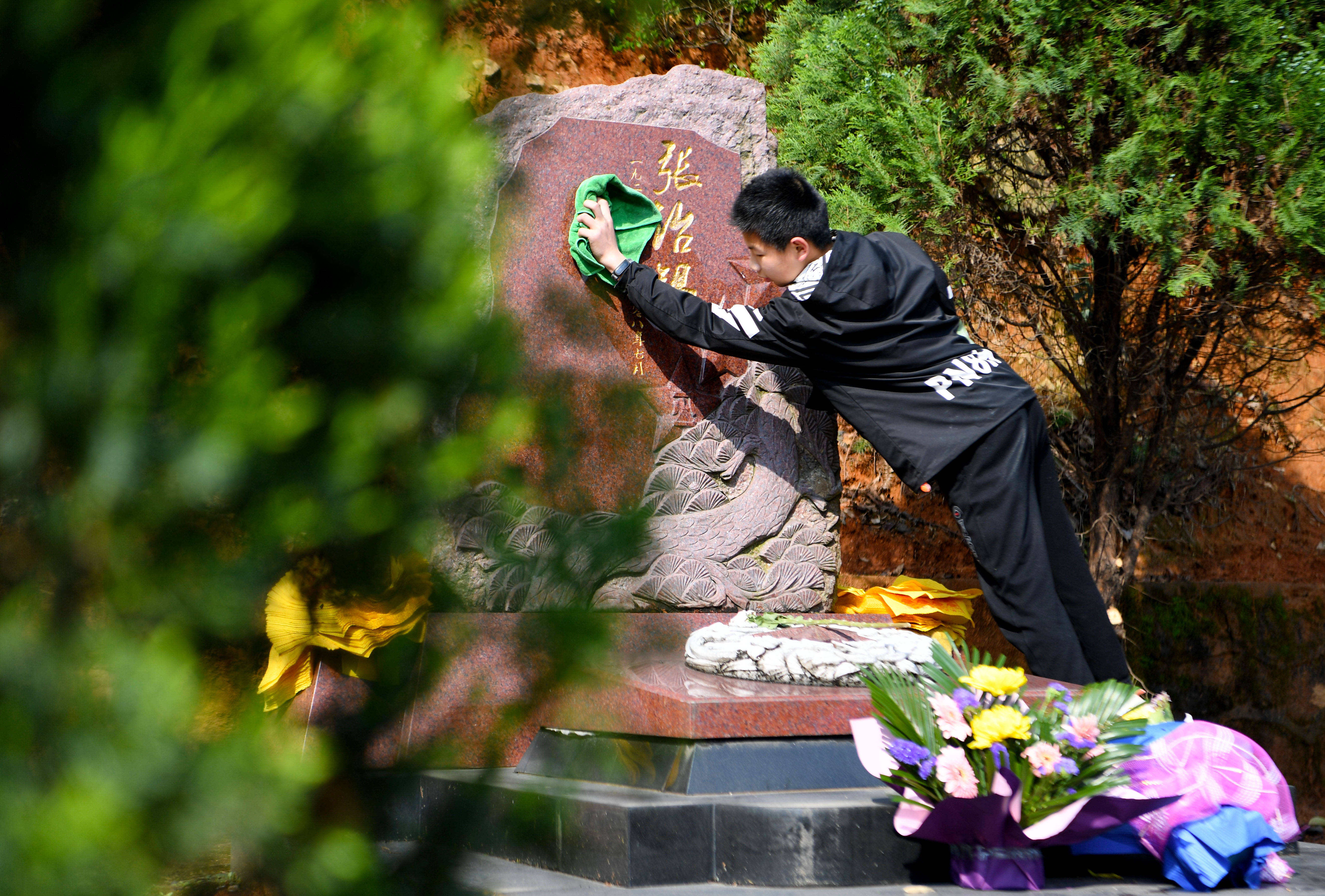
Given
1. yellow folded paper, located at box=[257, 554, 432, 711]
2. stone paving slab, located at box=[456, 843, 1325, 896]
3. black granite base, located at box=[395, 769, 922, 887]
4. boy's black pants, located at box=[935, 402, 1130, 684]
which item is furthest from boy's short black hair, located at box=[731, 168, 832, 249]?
yellow folded paper, located at box=[257, 554, 432, 711]

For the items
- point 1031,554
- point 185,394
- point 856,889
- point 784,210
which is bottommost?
point 856,889

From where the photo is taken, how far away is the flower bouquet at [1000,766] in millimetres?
2160

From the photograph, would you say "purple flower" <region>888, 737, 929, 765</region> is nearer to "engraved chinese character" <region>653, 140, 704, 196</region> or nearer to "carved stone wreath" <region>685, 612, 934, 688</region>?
"carved stone wreath" <region>685, 612, 934, 688</region>

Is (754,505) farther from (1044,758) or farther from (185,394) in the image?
(185,394)

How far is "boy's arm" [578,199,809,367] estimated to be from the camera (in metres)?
3.26

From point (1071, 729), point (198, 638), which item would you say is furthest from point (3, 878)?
point (1071, 729)

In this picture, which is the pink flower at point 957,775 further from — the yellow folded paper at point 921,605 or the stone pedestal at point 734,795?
the yellow folded paper at point 921,605

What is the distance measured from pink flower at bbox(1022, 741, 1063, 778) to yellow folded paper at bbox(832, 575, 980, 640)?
4.89ft

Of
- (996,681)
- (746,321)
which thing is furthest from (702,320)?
(996,681)

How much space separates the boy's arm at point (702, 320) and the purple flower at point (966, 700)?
4.48 ft

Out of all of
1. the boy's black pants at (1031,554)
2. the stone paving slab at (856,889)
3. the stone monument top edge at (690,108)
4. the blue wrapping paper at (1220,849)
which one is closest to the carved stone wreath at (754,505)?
the boy's black pants at (1031,554)

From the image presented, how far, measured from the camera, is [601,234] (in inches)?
133

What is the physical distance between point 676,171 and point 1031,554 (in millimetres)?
1762

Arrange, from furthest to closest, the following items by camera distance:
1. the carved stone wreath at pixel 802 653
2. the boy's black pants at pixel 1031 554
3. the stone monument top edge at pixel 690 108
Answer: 1. the stone monument top edge at pixel 690 108
2. the boy's black pants at pixel 1031 554
3. the carved stone wreath at pixel 802 653
